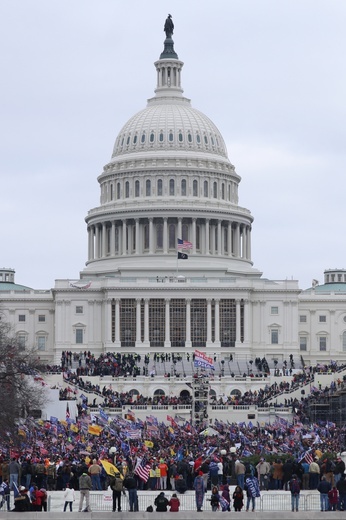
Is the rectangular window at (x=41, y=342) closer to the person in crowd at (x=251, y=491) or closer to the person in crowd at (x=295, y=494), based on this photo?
the person in crowd at (x=251, y=491)

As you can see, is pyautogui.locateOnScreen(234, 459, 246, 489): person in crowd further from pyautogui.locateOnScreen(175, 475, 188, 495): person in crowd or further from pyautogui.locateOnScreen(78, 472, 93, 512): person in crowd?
pyautogui.locateOnScreen(78, 472, 93, 512): person in crowd

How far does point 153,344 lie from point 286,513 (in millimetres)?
117227

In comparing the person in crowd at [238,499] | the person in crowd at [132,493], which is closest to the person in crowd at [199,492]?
the person in crowd at [238,499]

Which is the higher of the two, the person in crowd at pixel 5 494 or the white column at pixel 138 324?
the white column at pixel 138 324

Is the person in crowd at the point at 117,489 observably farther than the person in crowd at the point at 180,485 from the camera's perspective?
No

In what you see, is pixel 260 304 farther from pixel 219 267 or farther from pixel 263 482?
pixel 263 482

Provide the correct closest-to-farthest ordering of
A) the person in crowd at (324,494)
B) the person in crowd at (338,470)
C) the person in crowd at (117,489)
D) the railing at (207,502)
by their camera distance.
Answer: the person in crowd at (324,494) → the person in crowd at (117,489) → the railing at (207,502) → the person in crowd at (338,470)

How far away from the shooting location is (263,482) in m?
82.6

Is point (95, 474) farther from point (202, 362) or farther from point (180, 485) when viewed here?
point (202, 362)

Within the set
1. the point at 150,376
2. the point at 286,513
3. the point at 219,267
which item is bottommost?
the point at 286,513

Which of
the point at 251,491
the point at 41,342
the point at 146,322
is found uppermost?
the point at 146,322

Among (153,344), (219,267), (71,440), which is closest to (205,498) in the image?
(71,440)

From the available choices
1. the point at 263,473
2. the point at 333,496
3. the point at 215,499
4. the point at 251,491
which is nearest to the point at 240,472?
the point at 263,473

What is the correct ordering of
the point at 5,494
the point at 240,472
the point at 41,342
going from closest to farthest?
the point at 5,494
the point at 240,472
the point at 41,342
